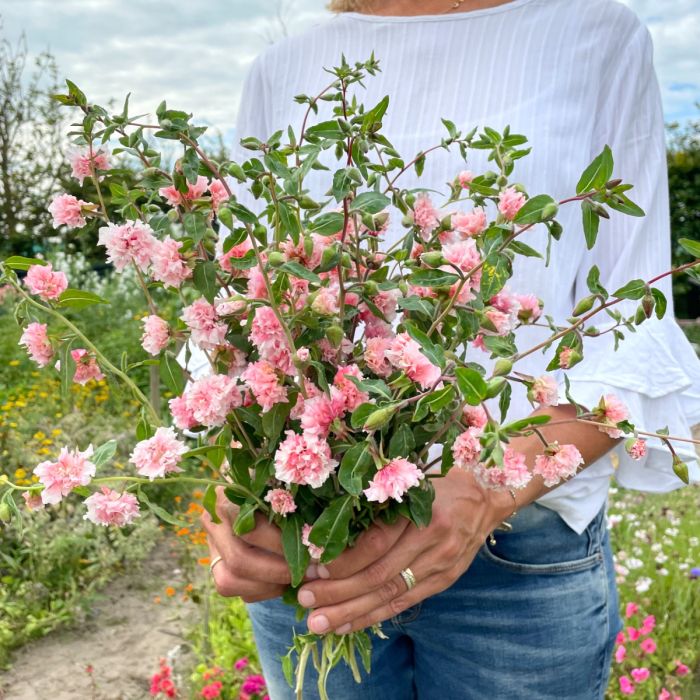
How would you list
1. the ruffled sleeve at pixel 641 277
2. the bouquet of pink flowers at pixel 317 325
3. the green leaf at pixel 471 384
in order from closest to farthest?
the green leaf at pixel 471 384, the bouquet of pink flowers at pixel 317 325, the ruffled sleeve at pixel 641 277

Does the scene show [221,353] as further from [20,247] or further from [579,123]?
[20,247]

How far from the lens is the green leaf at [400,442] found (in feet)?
2.89

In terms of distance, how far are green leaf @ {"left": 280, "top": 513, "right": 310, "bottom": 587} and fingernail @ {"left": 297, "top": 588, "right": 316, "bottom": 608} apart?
0.23 feet

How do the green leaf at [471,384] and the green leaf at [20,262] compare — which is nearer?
the green leaf at [471,384]

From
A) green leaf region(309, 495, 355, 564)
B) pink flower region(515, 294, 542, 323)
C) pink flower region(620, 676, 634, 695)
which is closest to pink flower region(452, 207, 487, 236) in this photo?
pink flower region(515, 294, 542, 323)

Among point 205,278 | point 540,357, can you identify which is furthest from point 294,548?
point 540,357

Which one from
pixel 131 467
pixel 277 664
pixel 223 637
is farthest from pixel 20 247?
pixel 277 664

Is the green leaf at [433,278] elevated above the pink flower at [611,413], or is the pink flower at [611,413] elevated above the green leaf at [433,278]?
the green leaf at [433,278]

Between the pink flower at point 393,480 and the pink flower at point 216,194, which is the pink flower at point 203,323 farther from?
the pink flower at point 393,480

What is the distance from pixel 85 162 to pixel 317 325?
0.37m

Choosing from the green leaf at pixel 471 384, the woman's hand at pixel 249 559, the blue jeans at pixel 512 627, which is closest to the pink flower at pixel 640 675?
the blue jeans at pixel 512 627

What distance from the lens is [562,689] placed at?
1.40 m

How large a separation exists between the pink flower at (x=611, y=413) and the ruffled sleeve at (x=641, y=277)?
0.90 feet

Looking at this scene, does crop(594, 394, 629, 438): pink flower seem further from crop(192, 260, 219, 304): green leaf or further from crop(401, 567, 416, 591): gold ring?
crop(192, 260, 219, 304): green leaf
